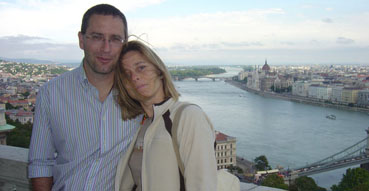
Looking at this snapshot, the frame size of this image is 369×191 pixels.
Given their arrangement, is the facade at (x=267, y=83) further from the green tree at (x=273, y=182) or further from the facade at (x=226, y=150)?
the green tree at (x=273, y=182)

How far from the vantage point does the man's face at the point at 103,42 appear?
0.48 metres

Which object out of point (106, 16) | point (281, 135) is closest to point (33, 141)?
point (106, 16)

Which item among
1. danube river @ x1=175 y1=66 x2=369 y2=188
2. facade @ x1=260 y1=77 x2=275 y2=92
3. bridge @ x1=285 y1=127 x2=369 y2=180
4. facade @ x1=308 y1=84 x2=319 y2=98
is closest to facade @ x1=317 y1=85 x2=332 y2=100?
facade @ x1=308 y1=84 x2=319 y2=98

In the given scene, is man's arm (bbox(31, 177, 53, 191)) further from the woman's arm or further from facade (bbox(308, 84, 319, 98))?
facade (bbox(308, 84, 319, 98))

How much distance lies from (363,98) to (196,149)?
16594 millimetres

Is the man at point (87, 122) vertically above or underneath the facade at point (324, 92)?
above

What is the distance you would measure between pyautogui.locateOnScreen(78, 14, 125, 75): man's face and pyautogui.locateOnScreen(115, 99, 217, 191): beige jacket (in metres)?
0.14

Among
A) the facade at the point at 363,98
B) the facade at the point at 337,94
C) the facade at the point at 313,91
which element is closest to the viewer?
the facade at the point at 363,98

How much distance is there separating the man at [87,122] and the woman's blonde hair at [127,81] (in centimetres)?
1

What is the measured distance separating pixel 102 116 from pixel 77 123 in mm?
33

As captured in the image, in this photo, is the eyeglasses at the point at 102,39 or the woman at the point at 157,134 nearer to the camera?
the woman at the point at 157,134

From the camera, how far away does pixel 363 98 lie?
15242 millimetres

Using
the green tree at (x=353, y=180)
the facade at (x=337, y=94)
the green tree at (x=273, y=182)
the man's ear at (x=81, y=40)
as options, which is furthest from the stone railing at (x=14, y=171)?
the facade at (x=337, y=94)

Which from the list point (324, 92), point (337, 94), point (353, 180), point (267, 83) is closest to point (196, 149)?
point (353, 180)
